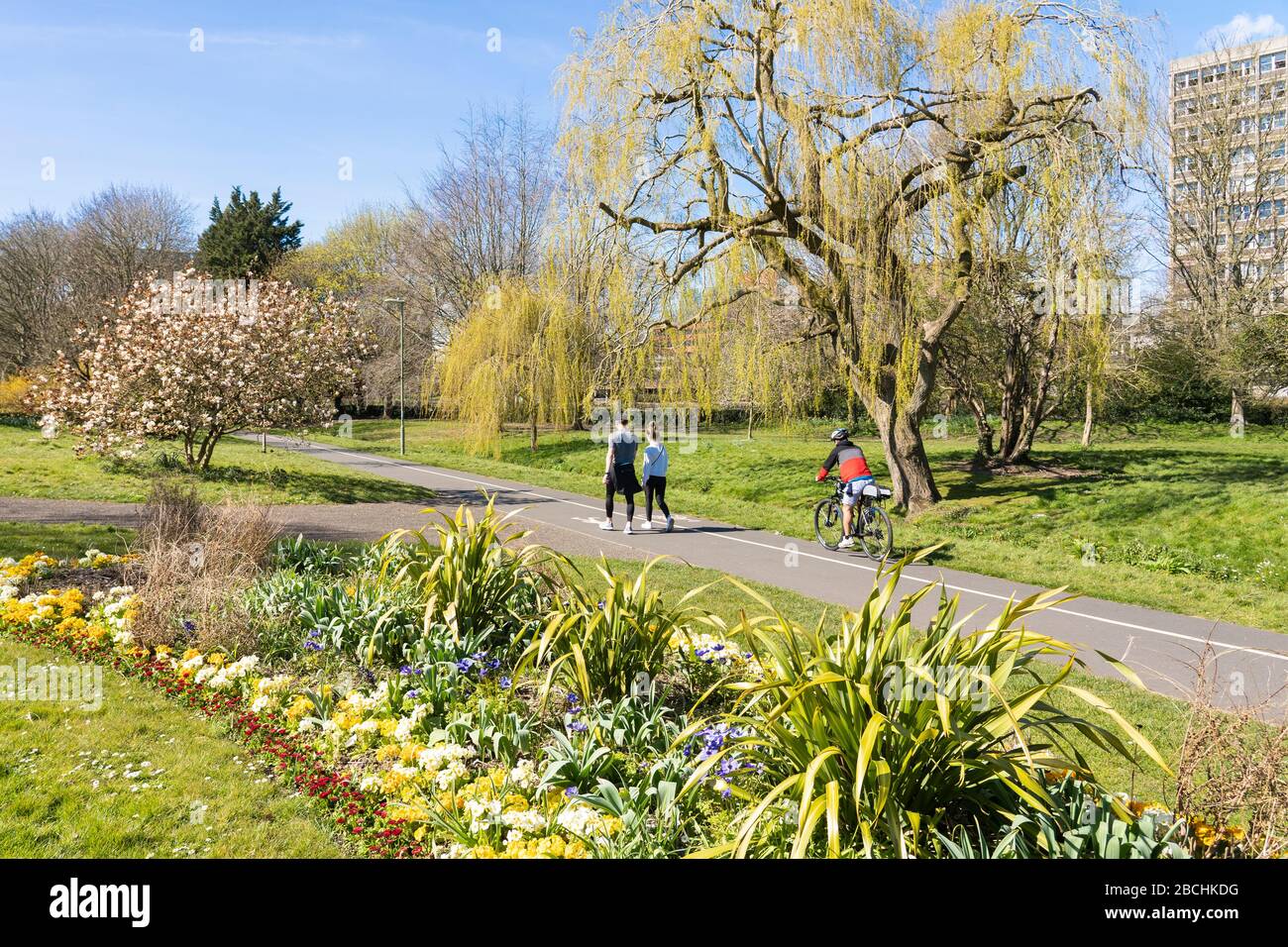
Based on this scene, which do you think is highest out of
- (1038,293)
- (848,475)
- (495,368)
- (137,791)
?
(1038,293)

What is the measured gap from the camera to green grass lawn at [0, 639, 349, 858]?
3494mm

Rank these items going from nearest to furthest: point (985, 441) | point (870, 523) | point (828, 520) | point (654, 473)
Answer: point (870, 523) < point (828, 520) < point (654, 473) < point (985, 441)

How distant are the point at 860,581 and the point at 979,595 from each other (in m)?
1.27

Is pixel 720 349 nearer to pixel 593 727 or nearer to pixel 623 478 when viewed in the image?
pixel 623 478

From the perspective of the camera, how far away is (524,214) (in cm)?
3142

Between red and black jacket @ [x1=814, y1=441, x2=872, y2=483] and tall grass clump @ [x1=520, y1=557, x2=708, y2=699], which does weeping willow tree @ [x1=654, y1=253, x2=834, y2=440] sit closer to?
red and black jacket @ [x1=814, y1=441, x2=872, y2=483]

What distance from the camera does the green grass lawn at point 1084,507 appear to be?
31.9 ft

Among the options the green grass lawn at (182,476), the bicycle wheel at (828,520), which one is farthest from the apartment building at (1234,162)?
the green grass lawn at (182,476)

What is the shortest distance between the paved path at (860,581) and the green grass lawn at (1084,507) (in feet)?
2.18

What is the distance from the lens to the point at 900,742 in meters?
3.15

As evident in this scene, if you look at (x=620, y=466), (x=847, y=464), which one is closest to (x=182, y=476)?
(x=620, y=466)

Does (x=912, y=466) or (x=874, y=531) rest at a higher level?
(x=912, y=466)
